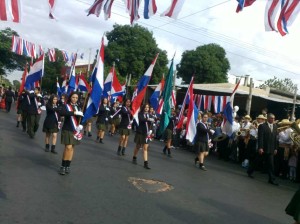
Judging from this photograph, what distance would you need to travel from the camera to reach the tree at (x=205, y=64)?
4738cm

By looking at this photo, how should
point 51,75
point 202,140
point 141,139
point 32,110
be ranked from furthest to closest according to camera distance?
point 51,75, point 32,110, point 202,140, point 141,139

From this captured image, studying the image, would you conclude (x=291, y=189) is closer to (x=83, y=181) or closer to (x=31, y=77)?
(x=83, y=181)

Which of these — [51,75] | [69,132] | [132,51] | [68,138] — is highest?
[132,51]

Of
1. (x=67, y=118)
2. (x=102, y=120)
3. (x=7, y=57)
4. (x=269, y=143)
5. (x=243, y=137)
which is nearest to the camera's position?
(x=67, y=118)

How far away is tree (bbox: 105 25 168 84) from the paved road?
37.3 meters

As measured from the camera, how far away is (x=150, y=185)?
8266 millimetres

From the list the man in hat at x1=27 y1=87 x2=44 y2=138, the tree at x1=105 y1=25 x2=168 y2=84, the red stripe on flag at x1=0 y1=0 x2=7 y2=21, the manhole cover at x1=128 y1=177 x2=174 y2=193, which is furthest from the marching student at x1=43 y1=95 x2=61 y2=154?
the tree at x1=105 y1=25 x2=168 y2=84

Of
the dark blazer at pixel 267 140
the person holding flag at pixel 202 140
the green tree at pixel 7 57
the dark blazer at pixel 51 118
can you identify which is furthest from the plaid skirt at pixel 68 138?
the green tree at pixel 7 57

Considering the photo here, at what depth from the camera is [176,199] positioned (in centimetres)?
733

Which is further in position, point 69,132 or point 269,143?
point 269,143

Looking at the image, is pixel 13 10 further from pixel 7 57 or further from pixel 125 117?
pixel 7 57

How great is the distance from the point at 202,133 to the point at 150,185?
390cm

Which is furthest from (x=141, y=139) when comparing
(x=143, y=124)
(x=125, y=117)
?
(x=125, y=117)

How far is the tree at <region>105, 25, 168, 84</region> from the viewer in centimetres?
4850
